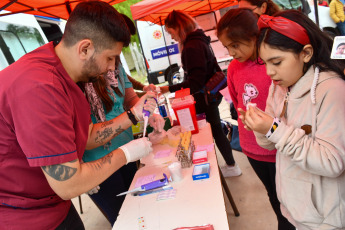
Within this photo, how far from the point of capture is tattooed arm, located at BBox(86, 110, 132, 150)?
149 cm

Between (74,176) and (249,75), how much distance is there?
114 cm

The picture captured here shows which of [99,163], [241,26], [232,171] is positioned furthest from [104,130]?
[232,171]

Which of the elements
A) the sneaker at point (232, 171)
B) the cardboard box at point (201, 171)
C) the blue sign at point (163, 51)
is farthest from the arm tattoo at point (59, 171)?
the blue sign at point (163, 51)

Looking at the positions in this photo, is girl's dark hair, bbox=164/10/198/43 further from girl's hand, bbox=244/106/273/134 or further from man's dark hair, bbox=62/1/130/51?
girl's hand, bbox=244/106/273/134

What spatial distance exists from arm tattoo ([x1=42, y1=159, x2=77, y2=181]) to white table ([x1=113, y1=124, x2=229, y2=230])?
0.35m

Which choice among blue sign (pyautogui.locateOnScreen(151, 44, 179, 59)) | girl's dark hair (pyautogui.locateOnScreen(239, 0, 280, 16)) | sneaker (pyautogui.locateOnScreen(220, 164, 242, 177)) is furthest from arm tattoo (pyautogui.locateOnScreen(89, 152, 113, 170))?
blue sign (pyautogui.locateOnScreen(151, 44, 179, 59))

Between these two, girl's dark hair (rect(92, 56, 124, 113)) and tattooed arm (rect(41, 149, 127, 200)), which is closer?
tattooed arm (rect(41, 149, 127, 200))

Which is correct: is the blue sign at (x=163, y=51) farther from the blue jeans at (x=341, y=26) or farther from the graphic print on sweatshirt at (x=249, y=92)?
the graphic print on sweatshirt at (x=249, y=92)

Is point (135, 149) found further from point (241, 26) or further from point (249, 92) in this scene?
point (241, 26)

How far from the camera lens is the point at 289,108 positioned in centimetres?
107

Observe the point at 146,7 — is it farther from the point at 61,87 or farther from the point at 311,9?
the point at 311,9

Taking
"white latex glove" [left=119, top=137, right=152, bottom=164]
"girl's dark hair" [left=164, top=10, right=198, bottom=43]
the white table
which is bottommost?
the white table

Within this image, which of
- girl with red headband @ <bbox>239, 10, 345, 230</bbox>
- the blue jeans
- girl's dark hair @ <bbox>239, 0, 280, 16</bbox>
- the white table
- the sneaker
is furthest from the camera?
the blue jeans

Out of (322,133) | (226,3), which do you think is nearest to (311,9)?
(226,3)
